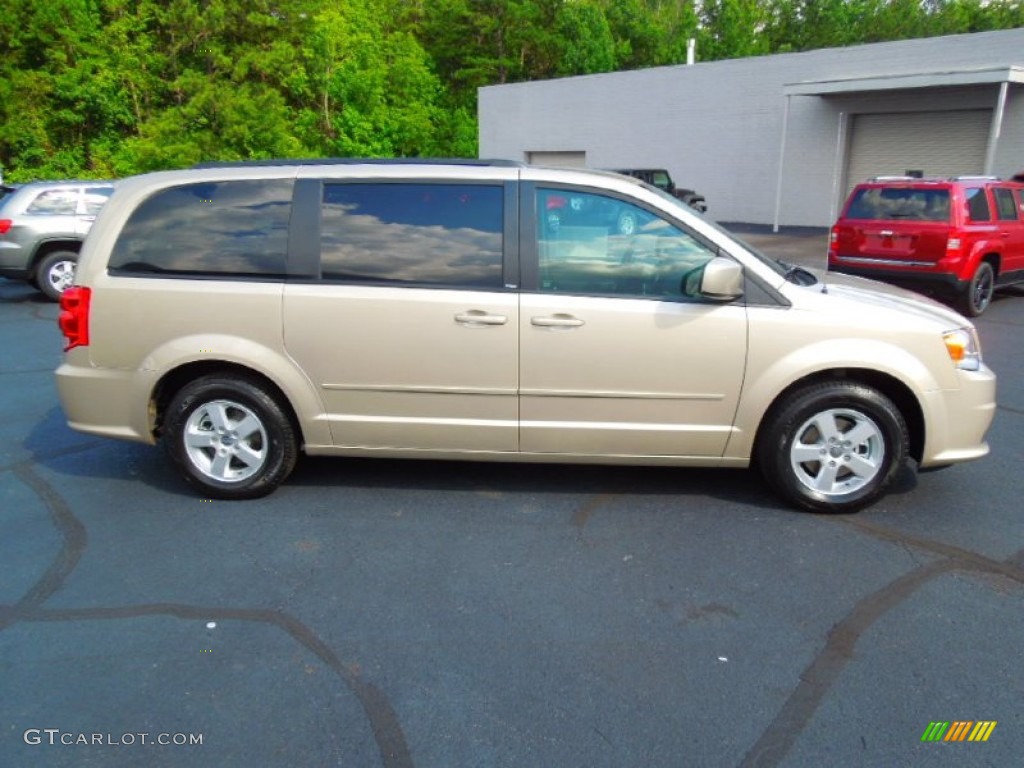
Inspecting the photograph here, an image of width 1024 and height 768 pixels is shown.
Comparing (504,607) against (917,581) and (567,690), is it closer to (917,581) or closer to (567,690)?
(567,690)

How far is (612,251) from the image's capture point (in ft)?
12.9

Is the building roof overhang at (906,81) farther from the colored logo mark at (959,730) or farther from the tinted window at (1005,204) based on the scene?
the colored logo mark at (959,730)

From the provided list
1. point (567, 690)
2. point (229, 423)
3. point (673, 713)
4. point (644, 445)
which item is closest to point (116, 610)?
point (229, 423)

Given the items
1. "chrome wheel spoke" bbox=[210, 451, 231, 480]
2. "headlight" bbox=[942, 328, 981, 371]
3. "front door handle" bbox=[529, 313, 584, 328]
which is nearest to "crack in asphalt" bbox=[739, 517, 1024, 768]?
"headlight" bbox=[942, 328, 981, 371]

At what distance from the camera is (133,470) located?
4.72m

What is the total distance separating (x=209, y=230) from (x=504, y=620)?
2663mm

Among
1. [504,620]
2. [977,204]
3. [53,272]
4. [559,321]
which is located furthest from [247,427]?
[977,204]

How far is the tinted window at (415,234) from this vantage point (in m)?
3.94

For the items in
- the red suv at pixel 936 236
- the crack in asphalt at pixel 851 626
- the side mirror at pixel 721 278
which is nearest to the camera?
the crack in asphalt at pixel 851 626

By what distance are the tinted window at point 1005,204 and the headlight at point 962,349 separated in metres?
7.24

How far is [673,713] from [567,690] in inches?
14.8

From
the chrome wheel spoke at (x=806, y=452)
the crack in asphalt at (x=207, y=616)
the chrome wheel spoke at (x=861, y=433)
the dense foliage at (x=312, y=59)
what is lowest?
the crack in asphalt at (x=207, y=616)

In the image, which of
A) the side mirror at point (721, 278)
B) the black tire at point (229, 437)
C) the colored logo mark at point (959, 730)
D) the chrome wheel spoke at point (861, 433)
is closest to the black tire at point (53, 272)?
the black tire at point (229, 437)

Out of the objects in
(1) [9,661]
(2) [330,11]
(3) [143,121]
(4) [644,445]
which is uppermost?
(2) [330,11]
